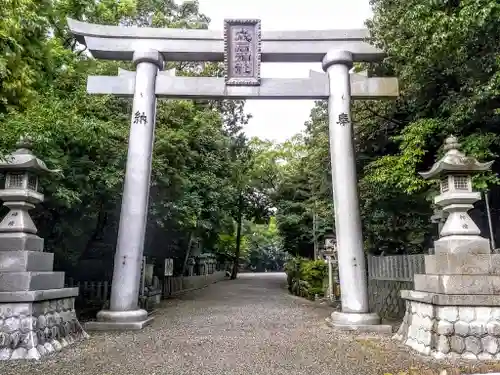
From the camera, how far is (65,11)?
36.8 feet

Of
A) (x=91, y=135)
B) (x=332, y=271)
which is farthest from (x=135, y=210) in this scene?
(x=332, y=271)

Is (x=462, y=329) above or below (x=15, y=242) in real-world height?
below

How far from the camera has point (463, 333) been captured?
195 inches

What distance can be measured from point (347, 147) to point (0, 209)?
6.67 m

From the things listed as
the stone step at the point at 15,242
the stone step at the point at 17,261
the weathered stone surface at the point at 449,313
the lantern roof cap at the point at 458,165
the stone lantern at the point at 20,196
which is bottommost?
the weathered stone surface at the point at 449,313

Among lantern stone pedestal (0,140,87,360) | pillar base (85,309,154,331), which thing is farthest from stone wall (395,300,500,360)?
lantern stone pedestal (0,140,87,360)

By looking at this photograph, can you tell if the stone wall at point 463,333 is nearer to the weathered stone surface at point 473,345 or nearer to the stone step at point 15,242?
the weathered stone surface at point 473,345

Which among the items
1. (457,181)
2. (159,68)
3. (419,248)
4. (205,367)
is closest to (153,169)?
(159,68)

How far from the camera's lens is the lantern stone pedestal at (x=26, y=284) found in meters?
5.05

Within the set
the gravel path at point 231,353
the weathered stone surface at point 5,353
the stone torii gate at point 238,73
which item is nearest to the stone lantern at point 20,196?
the weathered stone surface at point 5,353

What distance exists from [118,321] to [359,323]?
14.3ft

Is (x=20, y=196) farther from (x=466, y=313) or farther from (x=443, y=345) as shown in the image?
(x=466, y=313)

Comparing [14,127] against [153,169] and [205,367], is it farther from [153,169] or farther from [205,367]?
[205,367]

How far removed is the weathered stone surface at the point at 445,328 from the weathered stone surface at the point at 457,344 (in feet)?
0.25
